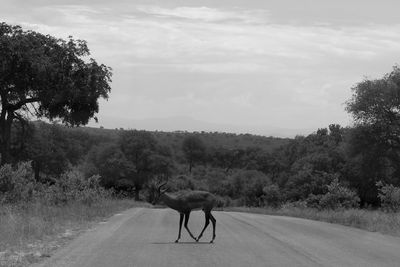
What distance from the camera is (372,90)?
164ft

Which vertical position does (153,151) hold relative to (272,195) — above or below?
above

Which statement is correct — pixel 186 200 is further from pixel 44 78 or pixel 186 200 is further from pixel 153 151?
pixel 153 151

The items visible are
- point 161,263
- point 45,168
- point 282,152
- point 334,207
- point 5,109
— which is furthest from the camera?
point 282,152

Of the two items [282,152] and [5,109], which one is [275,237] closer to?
[5,109]

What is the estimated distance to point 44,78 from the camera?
29.0 m

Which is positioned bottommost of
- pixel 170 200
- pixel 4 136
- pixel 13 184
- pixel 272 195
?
pixel 272 195

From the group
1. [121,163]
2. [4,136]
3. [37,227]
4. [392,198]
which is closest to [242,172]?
[121,163]

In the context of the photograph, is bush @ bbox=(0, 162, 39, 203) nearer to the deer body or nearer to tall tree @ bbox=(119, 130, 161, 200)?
the deer body

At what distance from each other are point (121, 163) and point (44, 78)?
42.4 metres

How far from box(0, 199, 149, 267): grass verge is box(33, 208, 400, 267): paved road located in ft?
1.51

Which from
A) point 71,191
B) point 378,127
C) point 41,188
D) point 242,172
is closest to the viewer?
point 41,188

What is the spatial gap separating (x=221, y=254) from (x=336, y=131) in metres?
69.1

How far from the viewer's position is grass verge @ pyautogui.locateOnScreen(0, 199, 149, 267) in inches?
470

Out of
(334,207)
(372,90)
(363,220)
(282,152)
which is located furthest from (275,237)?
(282,152)
